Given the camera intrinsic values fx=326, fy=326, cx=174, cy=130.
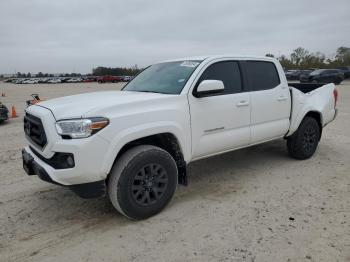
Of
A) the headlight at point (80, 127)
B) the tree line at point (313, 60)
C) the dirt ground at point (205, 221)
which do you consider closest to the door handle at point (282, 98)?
the dirt ground at point (205, 221)

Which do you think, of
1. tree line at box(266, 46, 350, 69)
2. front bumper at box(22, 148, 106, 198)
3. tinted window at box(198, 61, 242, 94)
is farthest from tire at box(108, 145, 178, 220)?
tree line at box(266, 46, 350, 69)

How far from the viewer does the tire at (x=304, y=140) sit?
18.3 ft

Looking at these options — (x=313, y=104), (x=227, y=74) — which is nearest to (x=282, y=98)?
(x=313, y=104)

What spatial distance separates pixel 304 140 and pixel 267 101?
4.41 ft

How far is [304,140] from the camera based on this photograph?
5691 millimetres

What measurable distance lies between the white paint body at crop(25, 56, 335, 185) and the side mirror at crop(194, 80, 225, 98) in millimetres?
98

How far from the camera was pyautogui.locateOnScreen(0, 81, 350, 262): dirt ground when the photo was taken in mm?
3027

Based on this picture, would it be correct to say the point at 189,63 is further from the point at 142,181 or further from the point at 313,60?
the point at 313,60

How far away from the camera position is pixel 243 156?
6137 mm

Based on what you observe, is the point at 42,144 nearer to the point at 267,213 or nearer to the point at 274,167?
the point at 267,213

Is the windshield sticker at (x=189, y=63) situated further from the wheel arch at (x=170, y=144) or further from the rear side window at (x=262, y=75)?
the wheel arch at (x=170, y=144)

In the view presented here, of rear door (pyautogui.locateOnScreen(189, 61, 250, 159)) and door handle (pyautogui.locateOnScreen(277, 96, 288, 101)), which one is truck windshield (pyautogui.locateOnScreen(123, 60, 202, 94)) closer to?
rear door (pyautogui.locateOnScreen(189, 61, 250, 159))

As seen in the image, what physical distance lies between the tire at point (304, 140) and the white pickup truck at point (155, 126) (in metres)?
0.32

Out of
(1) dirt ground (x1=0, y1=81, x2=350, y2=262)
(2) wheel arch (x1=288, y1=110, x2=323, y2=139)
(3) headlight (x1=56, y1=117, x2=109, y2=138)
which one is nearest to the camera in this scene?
(1) dirt ground (x1=0, y1=81, x2=350, y2=262)
